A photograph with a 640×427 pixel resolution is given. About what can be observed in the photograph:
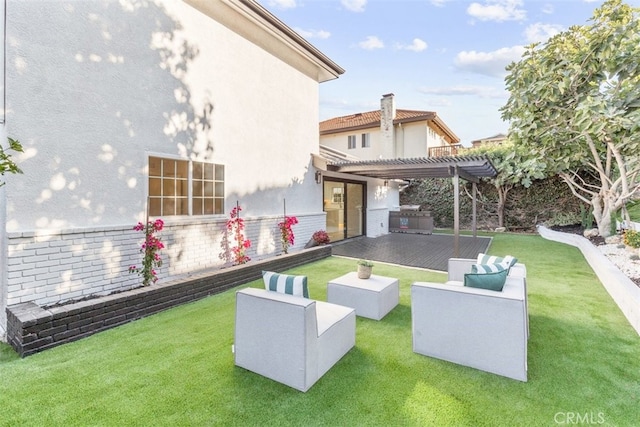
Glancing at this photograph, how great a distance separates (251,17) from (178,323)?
7.54 m

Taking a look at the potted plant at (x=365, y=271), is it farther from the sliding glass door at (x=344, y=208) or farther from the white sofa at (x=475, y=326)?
the sliding glass door at (x=344, y=208)

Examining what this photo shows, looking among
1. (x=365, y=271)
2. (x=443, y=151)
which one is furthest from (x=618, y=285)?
(x=443, y=151)

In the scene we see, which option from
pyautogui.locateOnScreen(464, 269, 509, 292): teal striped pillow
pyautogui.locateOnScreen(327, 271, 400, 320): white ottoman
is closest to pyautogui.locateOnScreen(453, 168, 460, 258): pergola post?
pyautogui.locateOnScreen(327, 271, 400, 320): white ottoman

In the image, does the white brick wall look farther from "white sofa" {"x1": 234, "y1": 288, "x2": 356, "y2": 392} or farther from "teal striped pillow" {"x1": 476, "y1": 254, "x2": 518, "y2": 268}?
"teal striped pillow" {"x1": 476, "y1": 254, "x2": 518, "y2": 268}

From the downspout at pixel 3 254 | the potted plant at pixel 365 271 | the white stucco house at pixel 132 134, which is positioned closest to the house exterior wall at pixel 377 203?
the white stucco house at pixel 132 134

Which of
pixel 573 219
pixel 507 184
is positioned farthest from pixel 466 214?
pixel 573 219

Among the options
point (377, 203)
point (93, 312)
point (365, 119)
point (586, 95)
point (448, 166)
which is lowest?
point (93, 312)

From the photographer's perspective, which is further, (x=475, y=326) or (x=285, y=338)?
(x=475, y=326)

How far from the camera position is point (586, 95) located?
8.73 meters

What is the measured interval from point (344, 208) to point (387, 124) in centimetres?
1076

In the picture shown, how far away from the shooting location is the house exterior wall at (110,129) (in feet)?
14.4

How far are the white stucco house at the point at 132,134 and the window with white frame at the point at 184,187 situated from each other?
25mm

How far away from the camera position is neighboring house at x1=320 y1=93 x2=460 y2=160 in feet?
69.1

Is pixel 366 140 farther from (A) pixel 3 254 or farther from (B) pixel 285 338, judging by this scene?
(B) pixel 285 338
